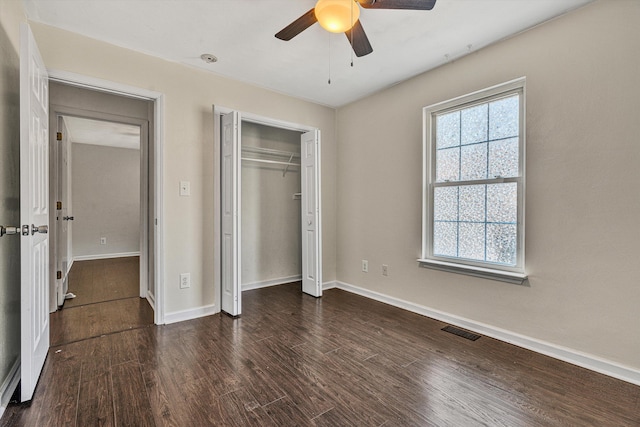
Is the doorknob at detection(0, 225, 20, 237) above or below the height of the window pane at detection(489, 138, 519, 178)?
below

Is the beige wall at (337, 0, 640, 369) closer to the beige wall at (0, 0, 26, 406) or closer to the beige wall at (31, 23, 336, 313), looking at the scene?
the beige wall at (31, 23, 336, 313)

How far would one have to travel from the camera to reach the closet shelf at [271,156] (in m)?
4.01

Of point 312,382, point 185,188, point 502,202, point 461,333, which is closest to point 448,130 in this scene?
point 502,202

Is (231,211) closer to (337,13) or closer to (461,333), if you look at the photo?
(337,13)

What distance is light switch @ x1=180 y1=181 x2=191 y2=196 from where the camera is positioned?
291cm

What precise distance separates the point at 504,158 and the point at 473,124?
0.44 m

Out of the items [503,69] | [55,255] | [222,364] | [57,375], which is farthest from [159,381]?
[503,69]

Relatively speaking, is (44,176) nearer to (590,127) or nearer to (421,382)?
(421,382)

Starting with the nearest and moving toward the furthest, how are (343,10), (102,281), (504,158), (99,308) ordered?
(343,10) < (504,158) < (99,308) < (102,281)

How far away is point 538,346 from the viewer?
2.27m

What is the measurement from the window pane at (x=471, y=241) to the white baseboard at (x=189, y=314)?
2.52 meters

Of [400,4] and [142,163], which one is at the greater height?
[400,4]

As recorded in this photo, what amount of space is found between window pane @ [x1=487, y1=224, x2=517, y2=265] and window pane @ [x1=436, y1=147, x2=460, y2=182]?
0.58 m

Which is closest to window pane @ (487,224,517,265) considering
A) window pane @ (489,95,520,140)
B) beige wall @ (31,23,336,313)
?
window pane @ (489,95,520,140)
